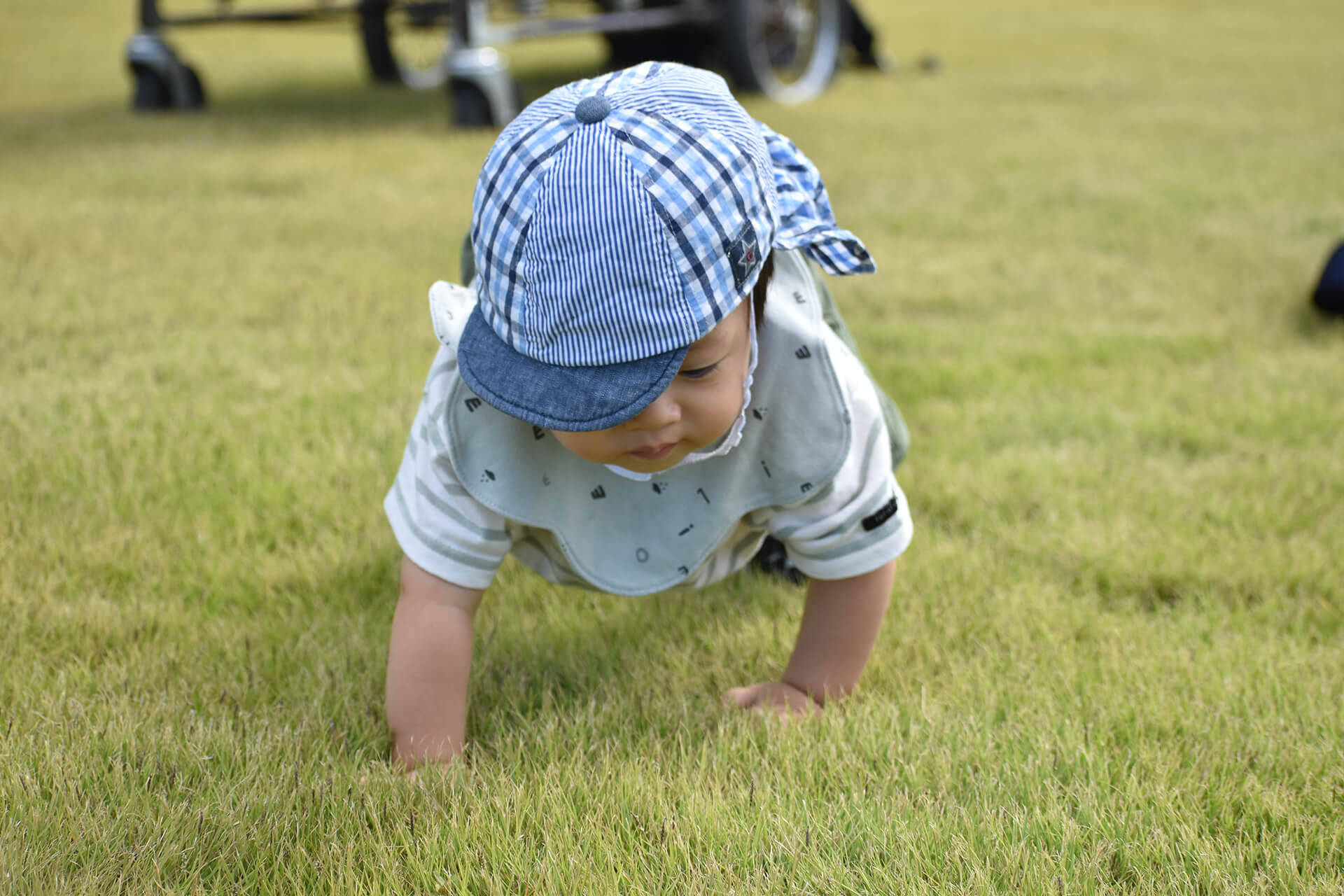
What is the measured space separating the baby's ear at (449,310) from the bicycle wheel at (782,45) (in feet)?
18.0

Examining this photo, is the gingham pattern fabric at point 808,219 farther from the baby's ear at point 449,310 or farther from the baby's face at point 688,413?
the baby's ear at point 449,310

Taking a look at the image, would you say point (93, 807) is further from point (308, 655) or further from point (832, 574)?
point (832, 574)

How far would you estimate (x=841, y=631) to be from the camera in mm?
1550

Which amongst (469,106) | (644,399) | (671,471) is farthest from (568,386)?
(469,106)

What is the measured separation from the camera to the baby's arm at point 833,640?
1.55 meters

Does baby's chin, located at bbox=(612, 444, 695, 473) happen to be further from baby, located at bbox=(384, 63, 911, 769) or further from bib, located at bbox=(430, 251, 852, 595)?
bib, located at bbox=(430, 251, 852, 595)

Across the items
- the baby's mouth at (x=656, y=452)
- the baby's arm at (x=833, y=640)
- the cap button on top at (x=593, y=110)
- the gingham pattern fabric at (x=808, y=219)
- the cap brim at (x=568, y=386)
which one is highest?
the cap button on top at (x=593, y=110)

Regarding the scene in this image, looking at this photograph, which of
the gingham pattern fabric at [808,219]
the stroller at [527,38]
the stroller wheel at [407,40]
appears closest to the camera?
the gingham pattern fabric at [808,219]

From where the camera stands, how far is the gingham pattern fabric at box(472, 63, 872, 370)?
1.13 m

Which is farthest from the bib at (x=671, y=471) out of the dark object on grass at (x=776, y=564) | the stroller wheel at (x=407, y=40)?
the stroller wheel at (x=407, y=40)

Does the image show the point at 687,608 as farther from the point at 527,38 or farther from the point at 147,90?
the point at 147,90

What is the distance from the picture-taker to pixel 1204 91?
767cm

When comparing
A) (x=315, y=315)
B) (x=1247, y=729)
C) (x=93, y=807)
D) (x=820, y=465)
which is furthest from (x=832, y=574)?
(x=315, y=315)

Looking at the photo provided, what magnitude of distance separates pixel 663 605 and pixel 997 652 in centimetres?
52
